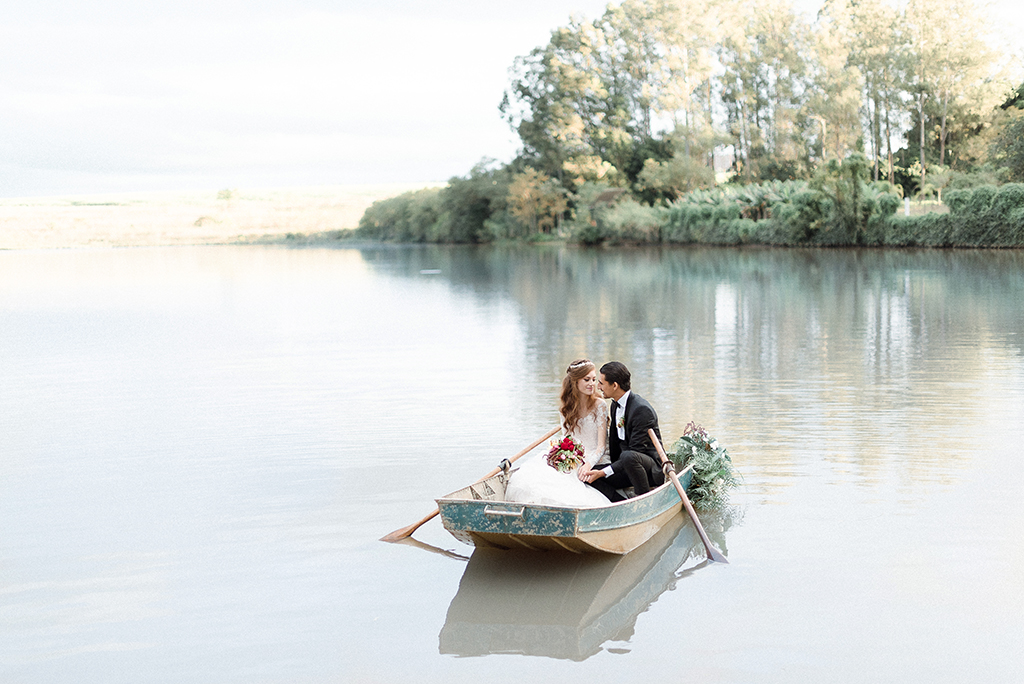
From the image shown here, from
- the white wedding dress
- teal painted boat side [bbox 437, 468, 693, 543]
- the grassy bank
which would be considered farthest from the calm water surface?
the grassy bank

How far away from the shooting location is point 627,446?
7.75 metres

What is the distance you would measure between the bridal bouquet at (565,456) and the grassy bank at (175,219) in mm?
98487

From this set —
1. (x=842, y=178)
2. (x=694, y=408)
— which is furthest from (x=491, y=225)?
(x=694, y=408)

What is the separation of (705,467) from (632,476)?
98 cm

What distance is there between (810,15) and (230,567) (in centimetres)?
7098

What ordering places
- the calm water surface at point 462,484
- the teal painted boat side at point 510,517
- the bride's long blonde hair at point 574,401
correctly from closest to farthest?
the calm water surface at point 462,484
the teal painted boat side at point 510,517
the bride's long blonde hair at point 574,401

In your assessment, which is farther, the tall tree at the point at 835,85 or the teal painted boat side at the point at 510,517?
the tall tree at the point at 835,85

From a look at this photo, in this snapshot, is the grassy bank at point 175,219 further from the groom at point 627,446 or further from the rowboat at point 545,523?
the rowboat at point 545,523

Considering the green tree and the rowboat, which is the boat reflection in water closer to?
the rowboat

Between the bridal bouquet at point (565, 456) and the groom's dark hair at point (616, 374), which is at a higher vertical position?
the groom's dark hair at point (616, 374)

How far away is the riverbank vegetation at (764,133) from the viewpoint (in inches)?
1859

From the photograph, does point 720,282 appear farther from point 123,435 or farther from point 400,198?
point 400,198

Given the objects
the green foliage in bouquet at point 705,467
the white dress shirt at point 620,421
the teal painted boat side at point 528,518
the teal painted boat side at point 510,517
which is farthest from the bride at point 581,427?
the green foliage in bouquet at point 705,467

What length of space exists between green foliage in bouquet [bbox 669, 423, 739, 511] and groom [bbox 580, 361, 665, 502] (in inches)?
25.1
